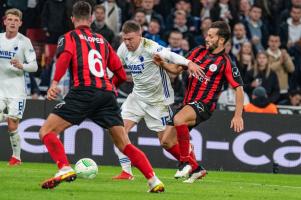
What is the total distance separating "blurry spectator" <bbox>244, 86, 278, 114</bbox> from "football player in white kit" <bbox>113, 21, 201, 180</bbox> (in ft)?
15.3

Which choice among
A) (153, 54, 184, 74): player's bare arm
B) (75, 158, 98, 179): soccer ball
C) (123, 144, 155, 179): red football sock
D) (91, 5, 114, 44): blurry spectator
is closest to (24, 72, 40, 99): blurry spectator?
(91, 5, 114, 44): blurry spectator

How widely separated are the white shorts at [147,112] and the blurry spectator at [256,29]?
24.8ft

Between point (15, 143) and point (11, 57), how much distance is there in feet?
4.99

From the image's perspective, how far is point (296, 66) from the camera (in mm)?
22922

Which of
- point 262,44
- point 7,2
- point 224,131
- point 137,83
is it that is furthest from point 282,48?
point 137,83

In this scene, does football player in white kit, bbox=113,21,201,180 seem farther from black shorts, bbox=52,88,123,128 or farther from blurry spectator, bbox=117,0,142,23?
blurry spectator, bbox=117,0,142,23

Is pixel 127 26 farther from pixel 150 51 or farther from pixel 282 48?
pixel 282 48

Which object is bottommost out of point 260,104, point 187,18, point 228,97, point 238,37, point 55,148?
point 228,97

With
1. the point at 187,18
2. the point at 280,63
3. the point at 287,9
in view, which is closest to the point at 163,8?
the point at 187,18

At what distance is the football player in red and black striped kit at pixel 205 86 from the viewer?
1434 centimetres

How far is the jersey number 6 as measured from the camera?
12.1 meters

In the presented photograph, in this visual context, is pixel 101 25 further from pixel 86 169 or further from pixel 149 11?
pixel 86 169

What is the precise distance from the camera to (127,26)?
14.2 meters

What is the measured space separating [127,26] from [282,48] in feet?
30.5
